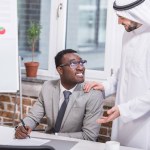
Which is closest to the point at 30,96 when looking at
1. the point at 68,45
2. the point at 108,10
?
the point at 68,45

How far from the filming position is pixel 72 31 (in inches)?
133

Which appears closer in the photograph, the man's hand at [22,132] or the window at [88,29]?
the man's hand at [22,132]

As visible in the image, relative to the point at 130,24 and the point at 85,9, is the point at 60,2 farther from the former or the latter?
the point at 130,24

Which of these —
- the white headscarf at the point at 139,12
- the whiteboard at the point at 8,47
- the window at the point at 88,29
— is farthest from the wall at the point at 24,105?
the white headscarf at the point at 139,12

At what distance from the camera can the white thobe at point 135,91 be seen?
2006 millimetres

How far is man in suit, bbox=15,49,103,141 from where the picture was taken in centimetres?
244

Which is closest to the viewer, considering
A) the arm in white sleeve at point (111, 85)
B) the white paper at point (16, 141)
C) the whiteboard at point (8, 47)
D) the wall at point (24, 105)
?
the white paper at point (16, 141)

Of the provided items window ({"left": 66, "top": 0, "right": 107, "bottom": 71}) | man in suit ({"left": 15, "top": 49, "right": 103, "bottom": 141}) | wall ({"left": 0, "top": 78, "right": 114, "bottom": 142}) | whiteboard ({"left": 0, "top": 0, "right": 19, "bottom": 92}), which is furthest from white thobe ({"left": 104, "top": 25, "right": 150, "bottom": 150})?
whiteboard ({"left": 0, "top": 0, "right": 19, "bottom": 92})

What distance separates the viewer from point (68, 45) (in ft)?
11.1

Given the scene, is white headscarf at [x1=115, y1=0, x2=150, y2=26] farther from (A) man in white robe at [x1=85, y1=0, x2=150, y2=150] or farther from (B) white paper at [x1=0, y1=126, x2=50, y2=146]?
(B) white paper at [x1=0, y1=126, x2=50, y2=146]

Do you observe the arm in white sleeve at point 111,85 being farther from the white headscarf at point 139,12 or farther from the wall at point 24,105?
the wall at point 24,105

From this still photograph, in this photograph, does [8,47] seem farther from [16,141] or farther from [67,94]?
[16,141]

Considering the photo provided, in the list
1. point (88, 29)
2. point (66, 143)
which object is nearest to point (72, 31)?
point (88, 29)

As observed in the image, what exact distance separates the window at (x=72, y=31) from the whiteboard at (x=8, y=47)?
375 millimetres
